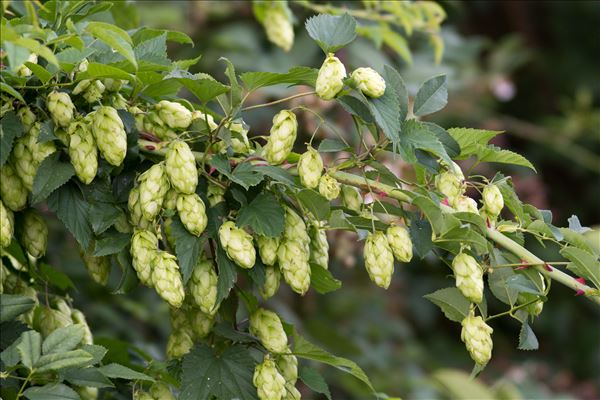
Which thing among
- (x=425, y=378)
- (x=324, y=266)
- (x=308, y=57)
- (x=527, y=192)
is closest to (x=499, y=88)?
(x=527, y=192)

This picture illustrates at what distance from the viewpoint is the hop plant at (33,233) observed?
1.11m

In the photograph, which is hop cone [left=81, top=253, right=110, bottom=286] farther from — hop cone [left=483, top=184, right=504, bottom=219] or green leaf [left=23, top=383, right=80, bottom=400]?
hop cone [left=483, top=184, right=504, bottom=219]

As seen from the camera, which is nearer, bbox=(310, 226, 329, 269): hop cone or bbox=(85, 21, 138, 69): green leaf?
bbox=(85, 21, 138, 69): green leaf

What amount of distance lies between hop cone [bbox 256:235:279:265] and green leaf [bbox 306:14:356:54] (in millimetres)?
216

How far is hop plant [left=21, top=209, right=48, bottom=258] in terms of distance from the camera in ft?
3.65

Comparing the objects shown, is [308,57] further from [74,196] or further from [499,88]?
[74,196]

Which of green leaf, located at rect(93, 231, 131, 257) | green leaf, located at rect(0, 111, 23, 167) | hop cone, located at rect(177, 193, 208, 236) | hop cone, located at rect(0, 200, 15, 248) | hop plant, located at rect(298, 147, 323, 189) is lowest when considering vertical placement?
green leaf, located at rect(93, 231, 131, 257)

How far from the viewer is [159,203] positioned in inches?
39.9

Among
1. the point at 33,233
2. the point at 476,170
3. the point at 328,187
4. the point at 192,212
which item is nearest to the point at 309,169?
the point at 328,187

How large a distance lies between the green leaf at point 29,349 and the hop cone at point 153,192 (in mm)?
182

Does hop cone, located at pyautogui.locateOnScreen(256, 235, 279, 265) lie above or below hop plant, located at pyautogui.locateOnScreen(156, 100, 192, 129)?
below

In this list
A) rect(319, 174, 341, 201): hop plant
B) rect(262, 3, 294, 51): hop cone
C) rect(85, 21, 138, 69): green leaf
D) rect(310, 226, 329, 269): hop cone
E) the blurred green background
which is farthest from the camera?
the blurred green background

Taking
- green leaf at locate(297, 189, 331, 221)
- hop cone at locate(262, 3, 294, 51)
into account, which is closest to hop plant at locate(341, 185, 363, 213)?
green leaf at locate(297, 189, 331, 221)

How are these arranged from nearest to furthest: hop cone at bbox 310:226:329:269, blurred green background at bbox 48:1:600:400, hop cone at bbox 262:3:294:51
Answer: hop cone at bbox 310:226:329:269 → hop cone at bbox 262:3:294:51 → blurred green background at bbox 48:1:600:400
